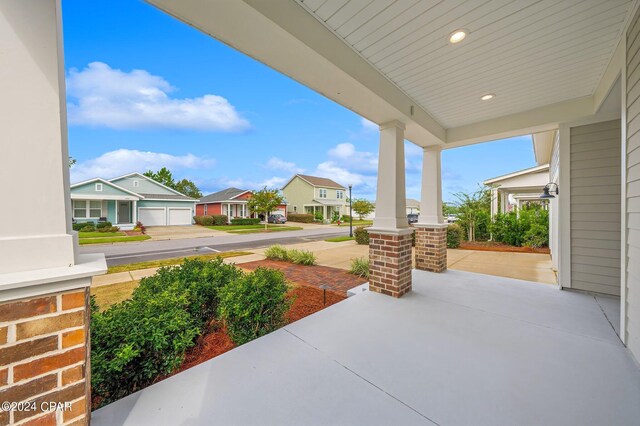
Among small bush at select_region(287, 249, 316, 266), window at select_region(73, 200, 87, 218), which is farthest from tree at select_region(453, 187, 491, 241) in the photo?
window at select_region(73, 200, 87, 218)

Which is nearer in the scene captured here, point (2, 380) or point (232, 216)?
point (2, 380)

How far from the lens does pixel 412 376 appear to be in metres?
2.00

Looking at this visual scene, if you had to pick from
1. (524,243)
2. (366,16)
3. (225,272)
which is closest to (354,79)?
(366,16)

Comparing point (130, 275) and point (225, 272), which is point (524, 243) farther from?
point (130, 275)

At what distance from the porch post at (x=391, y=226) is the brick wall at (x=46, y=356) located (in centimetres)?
340

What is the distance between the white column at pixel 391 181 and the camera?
3.84m

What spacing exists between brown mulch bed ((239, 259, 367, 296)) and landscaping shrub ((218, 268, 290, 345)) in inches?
74.8

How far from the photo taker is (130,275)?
6086mm

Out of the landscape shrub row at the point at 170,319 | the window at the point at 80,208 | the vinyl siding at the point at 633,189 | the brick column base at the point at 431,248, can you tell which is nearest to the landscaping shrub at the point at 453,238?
the brick column base at the point at 431,248

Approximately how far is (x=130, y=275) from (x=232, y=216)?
21.9 metres

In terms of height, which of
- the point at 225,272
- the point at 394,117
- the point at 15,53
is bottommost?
the point at 225,272

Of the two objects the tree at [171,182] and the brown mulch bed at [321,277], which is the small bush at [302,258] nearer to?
the brown mulch bed at [321,277]

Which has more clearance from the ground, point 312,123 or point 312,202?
point 312,123

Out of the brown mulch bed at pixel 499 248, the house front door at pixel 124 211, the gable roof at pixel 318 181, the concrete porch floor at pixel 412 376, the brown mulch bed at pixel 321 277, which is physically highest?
the gable roof at pixel 318 181
